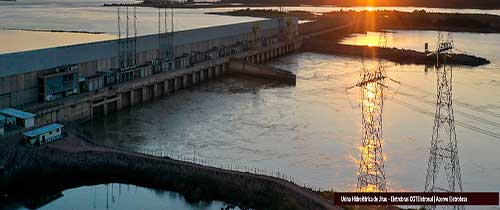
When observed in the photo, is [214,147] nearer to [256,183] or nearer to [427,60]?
[256,183]

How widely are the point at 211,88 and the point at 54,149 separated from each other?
42.1ft

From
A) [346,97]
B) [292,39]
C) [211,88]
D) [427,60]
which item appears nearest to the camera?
[346,97]

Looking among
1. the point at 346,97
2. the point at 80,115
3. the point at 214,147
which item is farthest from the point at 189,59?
the point at 214,147

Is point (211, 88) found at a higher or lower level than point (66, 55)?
lower

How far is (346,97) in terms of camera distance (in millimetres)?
24609

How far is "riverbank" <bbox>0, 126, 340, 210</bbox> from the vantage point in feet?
39.8

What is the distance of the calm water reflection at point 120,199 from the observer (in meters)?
12.6

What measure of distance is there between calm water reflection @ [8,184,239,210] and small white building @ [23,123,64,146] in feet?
6.46

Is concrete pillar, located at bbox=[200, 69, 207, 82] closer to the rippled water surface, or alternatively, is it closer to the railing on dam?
the rippled water surface

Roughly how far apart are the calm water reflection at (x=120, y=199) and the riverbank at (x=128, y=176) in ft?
0.62

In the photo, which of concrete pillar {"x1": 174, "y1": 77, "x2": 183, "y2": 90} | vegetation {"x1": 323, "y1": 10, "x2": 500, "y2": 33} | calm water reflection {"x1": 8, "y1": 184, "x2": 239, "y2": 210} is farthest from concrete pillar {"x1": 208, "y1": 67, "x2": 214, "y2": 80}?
vegetation {"x1": 323, "y1": 10, "x2": 500, "y2": 33}

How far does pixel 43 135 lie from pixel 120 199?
3.16 meters

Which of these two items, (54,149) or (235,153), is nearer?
(54,149)

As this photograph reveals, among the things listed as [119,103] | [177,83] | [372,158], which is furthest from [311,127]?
[177,83]
